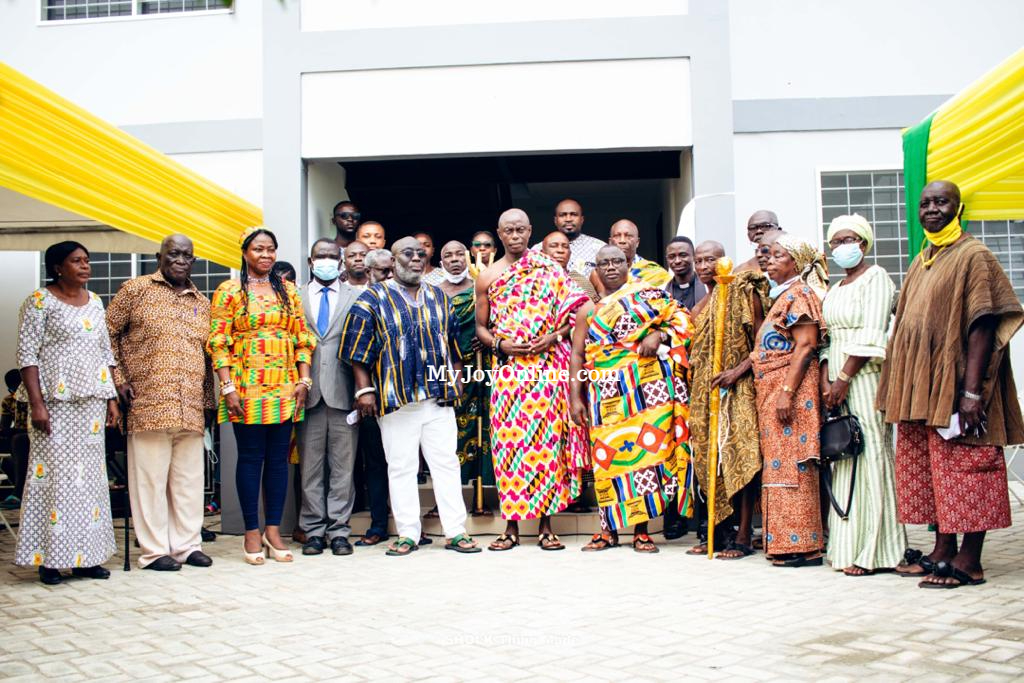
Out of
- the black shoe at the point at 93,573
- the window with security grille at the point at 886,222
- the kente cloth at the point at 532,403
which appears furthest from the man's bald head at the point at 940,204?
the black shoe at the point at 93,573

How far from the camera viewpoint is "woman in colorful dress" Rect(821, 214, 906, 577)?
5.90m

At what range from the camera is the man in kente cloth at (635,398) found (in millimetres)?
6805

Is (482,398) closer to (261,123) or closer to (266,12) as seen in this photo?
(261,123)

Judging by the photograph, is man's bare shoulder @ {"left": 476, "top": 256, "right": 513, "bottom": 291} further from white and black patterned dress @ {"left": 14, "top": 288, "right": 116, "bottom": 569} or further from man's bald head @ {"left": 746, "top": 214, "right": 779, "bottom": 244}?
white and black patterned dress @ {"left": 14, "top": 288, "right": 116, "bottom": 569}

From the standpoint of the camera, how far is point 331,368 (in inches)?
282

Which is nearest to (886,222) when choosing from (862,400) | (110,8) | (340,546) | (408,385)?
(862,400)

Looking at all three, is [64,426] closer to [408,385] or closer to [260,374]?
[260,374]

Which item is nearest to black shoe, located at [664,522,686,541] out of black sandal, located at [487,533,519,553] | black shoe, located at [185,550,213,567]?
black sandal, located at [487,533,519,553]

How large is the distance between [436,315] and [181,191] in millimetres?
1985

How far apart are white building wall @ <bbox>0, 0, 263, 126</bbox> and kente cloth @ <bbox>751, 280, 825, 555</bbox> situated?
532cm

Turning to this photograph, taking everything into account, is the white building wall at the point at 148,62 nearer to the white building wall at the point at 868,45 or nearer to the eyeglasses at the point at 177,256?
the eyeglasses at the point at 177,256

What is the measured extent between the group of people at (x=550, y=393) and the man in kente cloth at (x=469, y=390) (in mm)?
21

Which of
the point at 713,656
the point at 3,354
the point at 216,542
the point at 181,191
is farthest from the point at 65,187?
the point at 3,354

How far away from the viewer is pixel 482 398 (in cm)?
762
